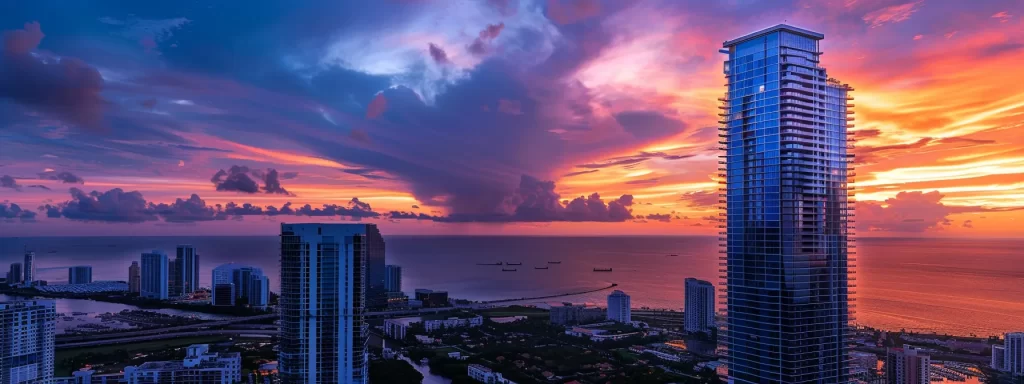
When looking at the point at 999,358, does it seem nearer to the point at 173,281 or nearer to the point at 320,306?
the point at 320,306

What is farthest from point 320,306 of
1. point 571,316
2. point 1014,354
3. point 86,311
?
point 86,311

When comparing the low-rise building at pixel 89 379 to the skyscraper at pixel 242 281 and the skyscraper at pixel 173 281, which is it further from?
the skyscraper at pixel 173 281

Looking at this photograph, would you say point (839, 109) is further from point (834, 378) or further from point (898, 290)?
point (898, 290)

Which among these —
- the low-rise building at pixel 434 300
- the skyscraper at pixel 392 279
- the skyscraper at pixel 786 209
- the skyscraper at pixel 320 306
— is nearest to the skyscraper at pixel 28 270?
the skyscraper at pixel 392 279

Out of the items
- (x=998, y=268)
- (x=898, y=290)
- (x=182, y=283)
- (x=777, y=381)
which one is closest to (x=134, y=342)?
(x=182, y=283)

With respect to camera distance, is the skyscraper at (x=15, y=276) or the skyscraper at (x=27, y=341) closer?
the skyscraper at (x=27, y=341)

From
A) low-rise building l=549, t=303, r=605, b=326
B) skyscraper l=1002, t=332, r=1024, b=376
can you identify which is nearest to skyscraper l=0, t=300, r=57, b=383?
low-rise building l=549, t=303, r=605, b=326

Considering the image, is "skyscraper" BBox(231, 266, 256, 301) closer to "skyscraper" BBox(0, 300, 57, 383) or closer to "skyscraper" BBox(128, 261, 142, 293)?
"skyscraper" BBox(128, 261, 142, 293)
